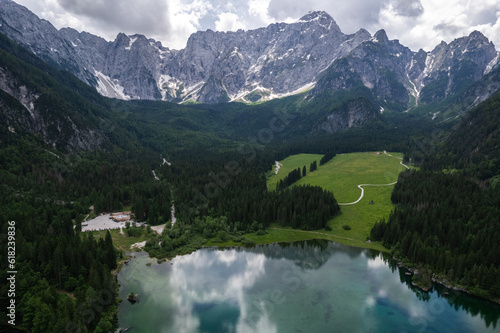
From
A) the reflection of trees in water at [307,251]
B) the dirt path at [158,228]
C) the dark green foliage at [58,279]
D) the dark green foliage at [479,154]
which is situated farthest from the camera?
the dark green foliage at [479,154]

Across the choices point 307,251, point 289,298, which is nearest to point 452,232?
point 307,251

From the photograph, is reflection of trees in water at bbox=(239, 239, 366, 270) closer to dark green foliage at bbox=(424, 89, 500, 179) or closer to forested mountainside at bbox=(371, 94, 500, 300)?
forested mountainside at bbox=(371, 94, 500, 300)

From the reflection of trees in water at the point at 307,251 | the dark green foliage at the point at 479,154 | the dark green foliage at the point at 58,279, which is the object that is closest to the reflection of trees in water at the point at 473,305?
the reflection of trees in water at the point at 307,251

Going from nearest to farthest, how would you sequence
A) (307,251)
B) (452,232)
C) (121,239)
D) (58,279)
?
(58,279) → (452,232) → (307,251) → (121,239)

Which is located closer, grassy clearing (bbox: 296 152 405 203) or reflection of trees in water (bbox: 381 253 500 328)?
reflection of trees in water (bbox: 381 253 500 328)

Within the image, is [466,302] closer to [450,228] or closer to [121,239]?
[450,228]

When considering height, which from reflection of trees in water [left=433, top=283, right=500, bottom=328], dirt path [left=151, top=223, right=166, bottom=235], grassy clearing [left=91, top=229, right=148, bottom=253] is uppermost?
dirt path [left=151, top=223, right=166, bottom=235]

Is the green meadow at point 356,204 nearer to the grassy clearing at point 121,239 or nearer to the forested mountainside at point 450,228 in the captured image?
the forested mountainside at point 450,228

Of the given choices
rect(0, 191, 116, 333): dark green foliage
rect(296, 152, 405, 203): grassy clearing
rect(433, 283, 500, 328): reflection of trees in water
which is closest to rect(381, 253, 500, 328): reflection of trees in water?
rect(433, 283, 500, 328): reflection of trees in water
